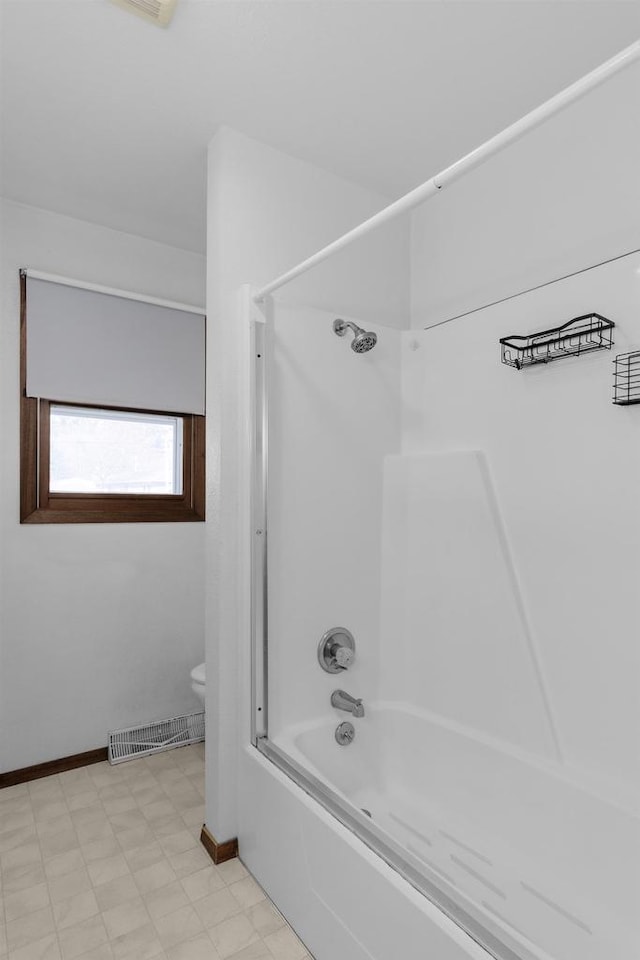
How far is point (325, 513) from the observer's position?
2135 millimetres

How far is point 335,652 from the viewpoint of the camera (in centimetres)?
211

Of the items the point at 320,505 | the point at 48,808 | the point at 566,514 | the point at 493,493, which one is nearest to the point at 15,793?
the point at 48,808

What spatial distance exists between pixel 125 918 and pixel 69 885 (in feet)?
0.91

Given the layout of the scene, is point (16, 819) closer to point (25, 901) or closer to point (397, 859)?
point (25, 901)

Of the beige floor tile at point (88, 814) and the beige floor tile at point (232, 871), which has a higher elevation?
the beige floor tile at point (232, 871)

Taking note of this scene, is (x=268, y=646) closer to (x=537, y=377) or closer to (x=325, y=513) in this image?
(x=325, y=513)

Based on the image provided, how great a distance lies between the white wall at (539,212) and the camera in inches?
68.6

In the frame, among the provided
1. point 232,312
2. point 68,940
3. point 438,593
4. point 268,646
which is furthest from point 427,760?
point 232,312

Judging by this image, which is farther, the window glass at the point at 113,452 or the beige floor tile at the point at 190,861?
the window glass at the point at 113,452

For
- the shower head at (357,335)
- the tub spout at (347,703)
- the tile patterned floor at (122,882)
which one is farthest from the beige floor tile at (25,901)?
the shower head at (357,335)

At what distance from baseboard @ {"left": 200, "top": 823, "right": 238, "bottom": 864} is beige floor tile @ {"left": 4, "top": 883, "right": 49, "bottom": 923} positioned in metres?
0.52

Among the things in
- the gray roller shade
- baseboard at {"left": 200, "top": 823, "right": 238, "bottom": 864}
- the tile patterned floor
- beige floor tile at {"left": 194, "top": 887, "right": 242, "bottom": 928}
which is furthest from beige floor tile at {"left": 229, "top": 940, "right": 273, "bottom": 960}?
the gray roller shade

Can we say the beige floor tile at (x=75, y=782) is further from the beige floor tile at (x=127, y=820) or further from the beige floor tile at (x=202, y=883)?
the beige floor tile at (x=202, y=883)

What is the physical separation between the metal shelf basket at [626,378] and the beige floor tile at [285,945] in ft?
5.84
